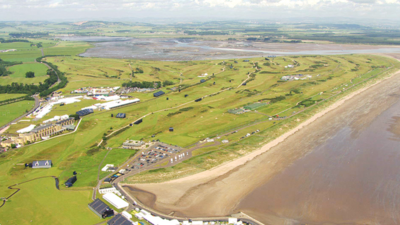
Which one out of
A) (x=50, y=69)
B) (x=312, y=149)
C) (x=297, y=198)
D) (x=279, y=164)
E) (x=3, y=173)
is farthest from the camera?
(x=50, y=69)

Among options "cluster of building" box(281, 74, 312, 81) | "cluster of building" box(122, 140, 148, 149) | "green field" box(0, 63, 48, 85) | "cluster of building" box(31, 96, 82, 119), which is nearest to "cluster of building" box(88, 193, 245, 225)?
"cluster of building" box(122, 140, 148, 149)

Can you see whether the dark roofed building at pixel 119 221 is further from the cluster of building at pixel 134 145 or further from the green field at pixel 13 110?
the green field at pixel 13 110

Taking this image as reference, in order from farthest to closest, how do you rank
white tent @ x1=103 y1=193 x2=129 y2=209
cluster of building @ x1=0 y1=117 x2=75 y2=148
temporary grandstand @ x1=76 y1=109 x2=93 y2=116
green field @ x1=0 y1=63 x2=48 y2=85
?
green field @ x1=0 y1=63 x2=48 y2=85, temporary grandstand @ x1=76 y1=109 x2=93 y2=116, cluster of building @ x1=0 y1=117 x2=75 y2=148, white tent @ x1=103 y1=193 x2=129 y2=209

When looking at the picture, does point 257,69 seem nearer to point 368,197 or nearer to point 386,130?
point 386,130

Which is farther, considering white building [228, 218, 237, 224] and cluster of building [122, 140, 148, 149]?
cluster of building [122, 140, 148, 149]


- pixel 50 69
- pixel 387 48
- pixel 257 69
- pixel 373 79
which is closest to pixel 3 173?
pixel 50 69

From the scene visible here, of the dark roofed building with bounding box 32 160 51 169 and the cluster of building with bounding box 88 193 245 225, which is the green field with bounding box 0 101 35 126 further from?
the cluster of building with bounding box 88 193 245 225

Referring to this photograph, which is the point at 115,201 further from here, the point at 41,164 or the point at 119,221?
the point at 41,164

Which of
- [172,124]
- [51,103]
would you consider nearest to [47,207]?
[172,124]
